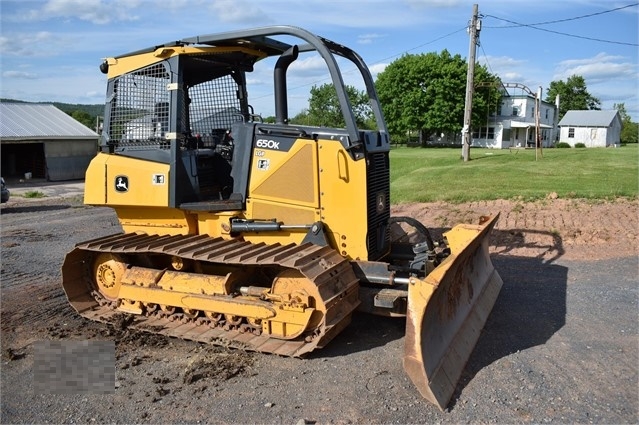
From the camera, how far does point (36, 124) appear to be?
90.8 ft

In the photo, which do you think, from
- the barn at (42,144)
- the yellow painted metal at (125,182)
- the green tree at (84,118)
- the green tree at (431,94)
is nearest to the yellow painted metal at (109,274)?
the yellow painted metal at (125,182)

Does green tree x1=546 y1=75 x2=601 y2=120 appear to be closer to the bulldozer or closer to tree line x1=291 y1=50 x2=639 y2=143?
tree line x1=291 y1=50 x2=639 y2=143

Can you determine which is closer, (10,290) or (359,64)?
(359,64)

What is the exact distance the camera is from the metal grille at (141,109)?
6.09m

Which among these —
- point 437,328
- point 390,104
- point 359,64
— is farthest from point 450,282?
point 390,104

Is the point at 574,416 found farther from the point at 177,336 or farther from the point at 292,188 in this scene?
the point at 177,336

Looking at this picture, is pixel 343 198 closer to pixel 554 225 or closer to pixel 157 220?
pixel 157 220

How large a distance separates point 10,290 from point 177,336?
3300 millimetres

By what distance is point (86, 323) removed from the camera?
247 inches

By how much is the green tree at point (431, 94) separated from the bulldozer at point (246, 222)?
1868 inches

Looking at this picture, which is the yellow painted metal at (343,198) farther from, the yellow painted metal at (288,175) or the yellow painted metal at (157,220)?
the yellow painted metal at (157,220)

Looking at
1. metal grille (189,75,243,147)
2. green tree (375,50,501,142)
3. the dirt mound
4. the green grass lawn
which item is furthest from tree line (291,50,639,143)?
metal grille (189,75,243,147)

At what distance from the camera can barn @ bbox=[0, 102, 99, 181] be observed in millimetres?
26375

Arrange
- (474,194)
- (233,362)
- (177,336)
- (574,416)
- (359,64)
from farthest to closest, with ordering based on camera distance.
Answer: (474,194) < (359,64) < (177,336) < (233,362) < (574,416)
